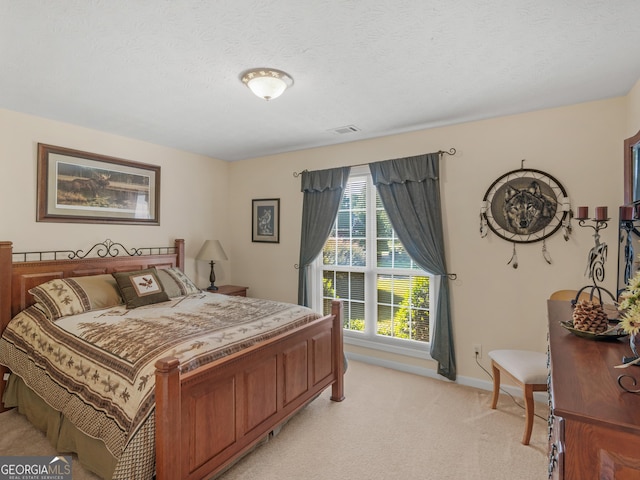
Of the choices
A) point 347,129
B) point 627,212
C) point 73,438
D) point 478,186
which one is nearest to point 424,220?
point 478,186

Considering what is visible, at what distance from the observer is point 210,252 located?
4.25m

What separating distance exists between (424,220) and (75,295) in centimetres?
324

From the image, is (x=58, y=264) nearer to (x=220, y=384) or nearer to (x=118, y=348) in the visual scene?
(x=118, y=348)

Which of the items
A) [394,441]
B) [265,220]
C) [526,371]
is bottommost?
[394,441]

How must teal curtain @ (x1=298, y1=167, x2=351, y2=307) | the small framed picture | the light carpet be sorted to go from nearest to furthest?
the light carpet < teal curtain @ (x1=298, y1=167, x2=351, y2=307) < the small framed picture

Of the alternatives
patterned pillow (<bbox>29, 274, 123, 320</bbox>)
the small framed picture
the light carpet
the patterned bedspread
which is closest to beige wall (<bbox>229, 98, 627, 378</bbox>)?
the light carpet

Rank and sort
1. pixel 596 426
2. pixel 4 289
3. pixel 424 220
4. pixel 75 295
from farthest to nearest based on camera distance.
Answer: pixel 424 220, pixel 75 295, pixel 4 289, pixel 596 426

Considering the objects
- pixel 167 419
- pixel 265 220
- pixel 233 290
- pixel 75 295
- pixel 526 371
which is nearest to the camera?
pixel 167 419

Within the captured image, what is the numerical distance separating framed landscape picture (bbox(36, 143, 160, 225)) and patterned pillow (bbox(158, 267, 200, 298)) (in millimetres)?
755

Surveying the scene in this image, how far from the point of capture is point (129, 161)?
373cm

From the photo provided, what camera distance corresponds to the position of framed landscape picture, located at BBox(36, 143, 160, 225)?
3.12 m

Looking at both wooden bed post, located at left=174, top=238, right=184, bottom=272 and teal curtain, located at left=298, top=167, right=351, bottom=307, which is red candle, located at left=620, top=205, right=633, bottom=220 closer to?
teal curtain, located at left=298, top=167, right=351, bottom=307

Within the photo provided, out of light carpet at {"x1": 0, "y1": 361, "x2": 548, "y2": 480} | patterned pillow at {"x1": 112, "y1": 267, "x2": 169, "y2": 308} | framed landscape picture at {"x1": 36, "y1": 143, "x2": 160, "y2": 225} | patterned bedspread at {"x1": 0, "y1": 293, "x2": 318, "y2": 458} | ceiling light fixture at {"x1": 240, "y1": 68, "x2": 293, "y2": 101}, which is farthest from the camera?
framed landscape picture at {"x1": 36, "y1": 143, "x2": 160, "y2": 225}

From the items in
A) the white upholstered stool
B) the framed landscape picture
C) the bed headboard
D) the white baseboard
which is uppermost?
the framed landscape picture
